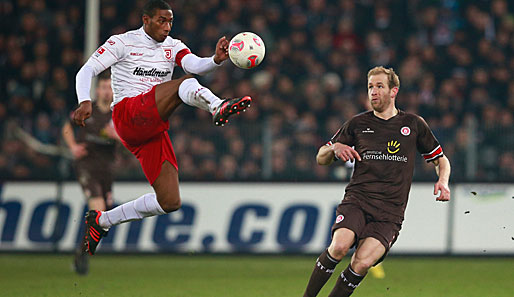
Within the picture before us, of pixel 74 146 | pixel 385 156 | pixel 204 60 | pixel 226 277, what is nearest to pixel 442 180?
pixel 385 156

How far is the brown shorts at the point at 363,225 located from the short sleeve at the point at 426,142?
709 millimetres

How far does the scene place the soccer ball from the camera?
7.20m

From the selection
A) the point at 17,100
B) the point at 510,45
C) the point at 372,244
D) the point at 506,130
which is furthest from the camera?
the point at 510,45

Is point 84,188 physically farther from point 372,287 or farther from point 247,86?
point 247,86

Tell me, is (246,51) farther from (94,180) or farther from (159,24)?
(94,180)

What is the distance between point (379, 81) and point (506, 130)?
7060 mm

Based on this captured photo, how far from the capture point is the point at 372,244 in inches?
276

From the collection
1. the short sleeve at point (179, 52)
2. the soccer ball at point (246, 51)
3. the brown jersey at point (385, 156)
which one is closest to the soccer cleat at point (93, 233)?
the short sleeve at point (179, 52)

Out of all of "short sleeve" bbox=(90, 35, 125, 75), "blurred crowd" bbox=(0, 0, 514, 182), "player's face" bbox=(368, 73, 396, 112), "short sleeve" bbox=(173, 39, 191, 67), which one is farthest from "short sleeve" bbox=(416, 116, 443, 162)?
"blurred crowd" bbox=(0, 0, 514, 182)

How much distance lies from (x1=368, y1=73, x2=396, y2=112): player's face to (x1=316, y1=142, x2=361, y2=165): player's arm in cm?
53

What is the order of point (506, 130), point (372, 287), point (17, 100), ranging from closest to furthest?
point (372, 287)
point (506, 130)
point (17, 100)

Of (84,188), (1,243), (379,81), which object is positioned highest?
(379,81)

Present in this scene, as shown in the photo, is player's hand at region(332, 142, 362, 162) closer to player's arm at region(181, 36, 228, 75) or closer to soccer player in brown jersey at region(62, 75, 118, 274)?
player's arm at region(181, 36, 228, 75)

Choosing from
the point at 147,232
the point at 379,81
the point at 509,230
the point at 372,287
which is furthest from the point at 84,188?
the point at 509,230
